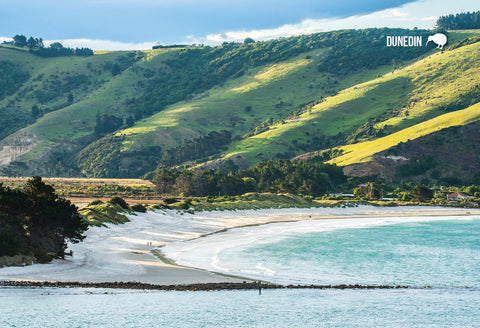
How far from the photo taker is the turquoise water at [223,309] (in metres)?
22.2

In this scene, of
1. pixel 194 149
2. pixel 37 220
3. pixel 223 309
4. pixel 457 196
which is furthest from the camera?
pixel 194 149

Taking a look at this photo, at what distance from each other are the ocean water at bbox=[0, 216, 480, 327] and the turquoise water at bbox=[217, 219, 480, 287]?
75 millimetres

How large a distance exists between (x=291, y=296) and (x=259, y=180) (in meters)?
87.0

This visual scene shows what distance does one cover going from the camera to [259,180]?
113125mm

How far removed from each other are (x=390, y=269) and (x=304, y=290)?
1000 cm

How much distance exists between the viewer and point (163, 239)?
44781mm

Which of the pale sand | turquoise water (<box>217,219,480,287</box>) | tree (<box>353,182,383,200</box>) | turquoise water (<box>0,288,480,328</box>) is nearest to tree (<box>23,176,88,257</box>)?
the pale sand

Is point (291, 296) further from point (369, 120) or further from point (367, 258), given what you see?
point (369, 120)

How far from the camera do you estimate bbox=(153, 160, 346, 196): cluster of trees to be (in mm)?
100750

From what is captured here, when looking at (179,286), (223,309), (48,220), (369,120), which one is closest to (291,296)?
(223,309)

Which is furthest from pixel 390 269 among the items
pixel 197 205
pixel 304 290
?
pixel 197 205

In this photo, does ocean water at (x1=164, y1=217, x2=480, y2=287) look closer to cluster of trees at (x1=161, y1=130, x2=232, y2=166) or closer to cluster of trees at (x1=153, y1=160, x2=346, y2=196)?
cluster of trees at (x1=153, y1=160, x2=346, y2=196)

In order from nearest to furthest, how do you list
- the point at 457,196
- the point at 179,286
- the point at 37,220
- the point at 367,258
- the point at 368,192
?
the point at 179,286 → the point at 37,220 → the point at 367,258 → the point at 457,196 → the point at 368,192

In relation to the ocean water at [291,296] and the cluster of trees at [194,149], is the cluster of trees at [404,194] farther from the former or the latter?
the cluster of trees at [194,149]
